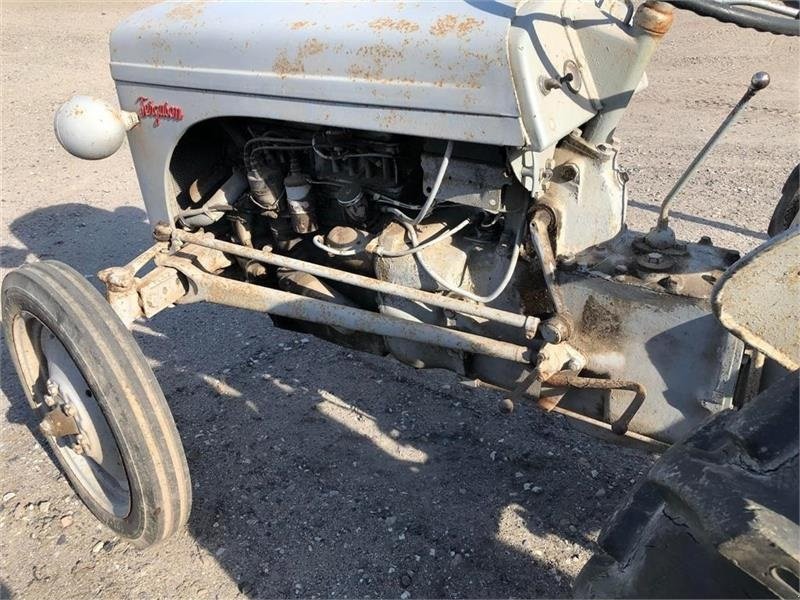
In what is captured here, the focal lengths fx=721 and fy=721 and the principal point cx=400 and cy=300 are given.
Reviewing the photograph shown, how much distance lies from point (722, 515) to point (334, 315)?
1529mm

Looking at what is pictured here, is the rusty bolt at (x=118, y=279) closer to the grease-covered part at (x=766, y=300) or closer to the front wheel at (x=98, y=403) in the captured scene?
the front wheel at (x=98, y=403)

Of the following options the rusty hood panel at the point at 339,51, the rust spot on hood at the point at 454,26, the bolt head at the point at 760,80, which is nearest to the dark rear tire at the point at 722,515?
the bolt head at the point at 760,80

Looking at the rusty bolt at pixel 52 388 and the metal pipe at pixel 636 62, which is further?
the rusty bolt at pixel 52 388

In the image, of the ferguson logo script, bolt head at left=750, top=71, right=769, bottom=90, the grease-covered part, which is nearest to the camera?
the grease-covered part

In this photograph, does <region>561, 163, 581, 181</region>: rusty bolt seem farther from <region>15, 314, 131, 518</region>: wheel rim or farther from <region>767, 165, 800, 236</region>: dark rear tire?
<region>15, 314, 131, 518</region>: wheel rim

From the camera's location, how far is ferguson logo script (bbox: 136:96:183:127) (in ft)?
8.62

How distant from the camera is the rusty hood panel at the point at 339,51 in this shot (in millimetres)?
1970

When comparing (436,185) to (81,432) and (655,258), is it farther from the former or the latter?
(81,432)

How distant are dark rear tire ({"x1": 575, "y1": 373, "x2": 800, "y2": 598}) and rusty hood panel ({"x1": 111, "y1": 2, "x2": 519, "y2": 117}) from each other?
3.31 ft

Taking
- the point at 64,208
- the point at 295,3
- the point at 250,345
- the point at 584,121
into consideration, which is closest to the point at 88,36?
the point at 64,208

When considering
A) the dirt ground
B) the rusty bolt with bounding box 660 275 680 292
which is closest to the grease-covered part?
the rusty bolt with bounding box 660 275 680 292

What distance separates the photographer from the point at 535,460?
9.95 feet

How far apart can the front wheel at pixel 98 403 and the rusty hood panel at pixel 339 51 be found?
868 millimetres

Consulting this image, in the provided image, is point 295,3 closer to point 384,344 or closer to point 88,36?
point 384,344
